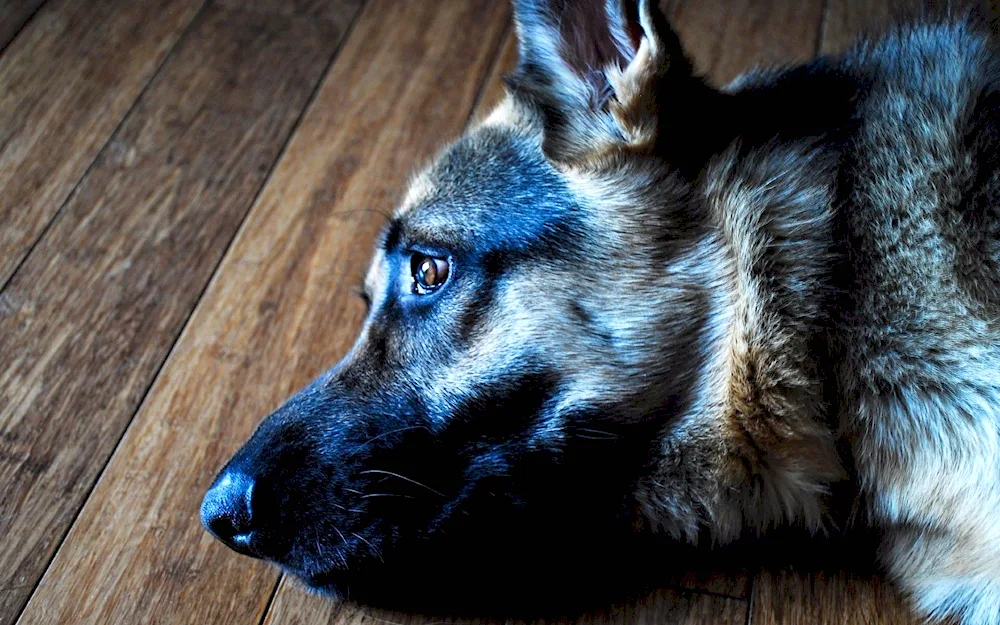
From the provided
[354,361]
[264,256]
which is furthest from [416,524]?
[264,256]

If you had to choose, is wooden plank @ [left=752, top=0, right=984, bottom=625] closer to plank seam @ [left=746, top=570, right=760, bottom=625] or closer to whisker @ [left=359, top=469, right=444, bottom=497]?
plank seam @ [left=746, top=570, right=760, bottom=625]

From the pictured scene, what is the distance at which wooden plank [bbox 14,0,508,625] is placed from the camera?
1.78 meters

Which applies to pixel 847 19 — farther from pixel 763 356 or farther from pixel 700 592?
pixel 700 592

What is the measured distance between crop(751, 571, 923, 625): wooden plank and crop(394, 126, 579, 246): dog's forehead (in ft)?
2.49

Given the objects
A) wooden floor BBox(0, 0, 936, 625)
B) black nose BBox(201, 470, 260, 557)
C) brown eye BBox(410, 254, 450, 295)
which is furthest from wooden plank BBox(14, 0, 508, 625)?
brown eye BBox(410, 254, 450, 295)

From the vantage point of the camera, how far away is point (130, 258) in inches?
92.0

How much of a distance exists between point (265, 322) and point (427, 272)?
2.11 feet

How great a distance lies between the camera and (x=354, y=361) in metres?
1.78

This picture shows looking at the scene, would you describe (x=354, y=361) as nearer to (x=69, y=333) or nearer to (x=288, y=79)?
(x=69, y=333)

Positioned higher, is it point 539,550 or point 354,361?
point 354,361

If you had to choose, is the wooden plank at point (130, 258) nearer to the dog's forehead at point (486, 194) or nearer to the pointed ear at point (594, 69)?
the dog's forehead at point (486, 194)

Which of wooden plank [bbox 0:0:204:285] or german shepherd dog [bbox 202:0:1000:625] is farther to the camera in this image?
wooden plank [bbox 0:0:204:285]

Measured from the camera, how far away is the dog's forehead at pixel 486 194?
1.67 metres

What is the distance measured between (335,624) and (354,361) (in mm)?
460
